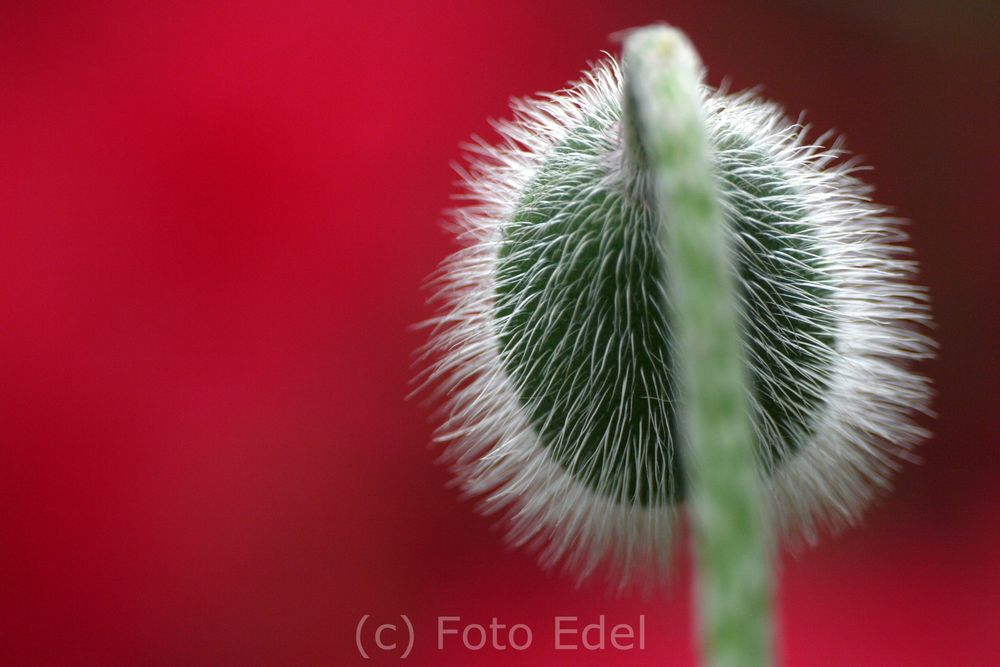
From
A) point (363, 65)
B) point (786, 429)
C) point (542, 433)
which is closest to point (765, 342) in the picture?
point (786, 429)

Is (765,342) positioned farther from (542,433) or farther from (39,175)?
(39,175)

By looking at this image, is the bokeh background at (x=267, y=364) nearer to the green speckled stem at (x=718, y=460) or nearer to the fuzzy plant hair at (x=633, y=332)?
the fuzzy plant hair at (x=633, y=332)

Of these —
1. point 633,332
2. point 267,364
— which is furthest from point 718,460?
point 267,364

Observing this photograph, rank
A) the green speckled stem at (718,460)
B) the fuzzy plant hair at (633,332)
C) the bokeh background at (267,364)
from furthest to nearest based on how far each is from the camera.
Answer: the bokeh background at (267,364), the fuzzy plant hair at (633,332), the green speckled stem at (718,460)

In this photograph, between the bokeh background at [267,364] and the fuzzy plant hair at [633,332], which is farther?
the bokeh background at [267,364]

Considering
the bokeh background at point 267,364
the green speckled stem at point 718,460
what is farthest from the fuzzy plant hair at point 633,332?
the bokeh background at point 267,364

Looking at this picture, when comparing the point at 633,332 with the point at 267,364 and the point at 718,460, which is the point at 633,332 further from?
the point at 267,364

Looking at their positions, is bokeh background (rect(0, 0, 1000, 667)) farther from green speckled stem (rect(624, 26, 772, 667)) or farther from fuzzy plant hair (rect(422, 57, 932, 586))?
green speckled stem (rect(624, 26, 772, 667))

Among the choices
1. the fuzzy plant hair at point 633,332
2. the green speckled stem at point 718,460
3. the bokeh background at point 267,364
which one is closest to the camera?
the green speckled stem at point 718,460
